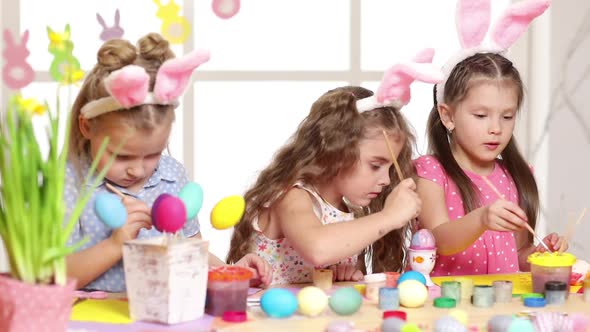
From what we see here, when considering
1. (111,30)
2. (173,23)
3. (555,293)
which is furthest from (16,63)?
(555,293)

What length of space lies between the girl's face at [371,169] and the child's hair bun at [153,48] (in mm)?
461

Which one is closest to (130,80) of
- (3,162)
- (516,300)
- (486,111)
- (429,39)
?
(3,162)

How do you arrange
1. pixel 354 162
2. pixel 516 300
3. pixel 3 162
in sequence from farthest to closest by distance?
pixel 354 162 < pixel 516 300 < pixel 3 162

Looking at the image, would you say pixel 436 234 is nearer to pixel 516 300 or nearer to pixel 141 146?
pixel 516 300

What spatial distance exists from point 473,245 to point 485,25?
523 mm

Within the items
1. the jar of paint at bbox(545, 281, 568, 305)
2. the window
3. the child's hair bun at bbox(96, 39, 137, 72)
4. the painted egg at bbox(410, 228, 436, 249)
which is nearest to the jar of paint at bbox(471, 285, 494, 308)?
the jar of paint at bbox(545, 281, 568, 305)

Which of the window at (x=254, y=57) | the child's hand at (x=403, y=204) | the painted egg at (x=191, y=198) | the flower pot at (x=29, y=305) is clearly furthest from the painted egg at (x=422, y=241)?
the window at (x=254, y=57)

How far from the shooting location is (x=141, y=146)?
5.63 ft

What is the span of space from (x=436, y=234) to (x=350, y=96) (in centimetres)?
37

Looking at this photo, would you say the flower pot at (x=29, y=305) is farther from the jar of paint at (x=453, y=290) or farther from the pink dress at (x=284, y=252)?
the pink dress at (x=284, y=252)

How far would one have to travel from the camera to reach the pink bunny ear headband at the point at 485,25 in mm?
2078

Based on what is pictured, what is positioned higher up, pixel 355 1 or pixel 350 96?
pixel 355 1

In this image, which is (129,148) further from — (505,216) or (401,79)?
(505,216)

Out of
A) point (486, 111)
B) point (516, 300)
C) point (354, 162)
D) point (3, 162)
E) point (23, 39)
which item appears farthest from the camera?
point (23, 39)
